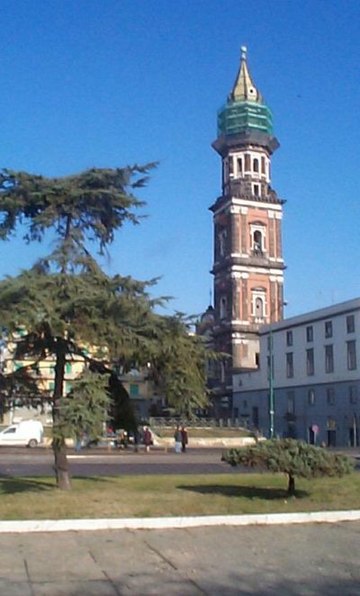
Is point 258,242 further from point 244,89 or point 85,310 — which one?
point 85,310

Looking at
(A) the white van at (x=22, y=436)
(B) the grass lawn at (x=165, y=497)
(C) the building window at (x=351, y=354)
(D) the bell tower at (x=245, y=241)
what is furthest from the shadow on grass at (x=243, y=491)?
(D) the bell tower at (x=245, y=241)

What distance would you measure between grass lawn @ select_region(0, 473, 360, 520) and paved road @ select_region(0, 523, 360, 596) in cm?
163

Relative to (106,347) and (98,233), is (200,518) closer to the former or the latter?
(106,347)

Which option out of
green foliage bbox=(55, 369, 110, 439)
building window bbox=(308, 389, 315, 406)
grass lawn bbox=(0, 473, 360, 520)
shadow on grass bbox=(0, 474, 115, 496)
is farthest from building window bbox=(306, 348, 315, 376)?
green foliage bbox=(55, 369, 110, 439)

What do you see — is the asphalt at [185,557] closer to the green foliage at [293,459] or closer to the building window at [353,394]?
the green foliage at [293,459]

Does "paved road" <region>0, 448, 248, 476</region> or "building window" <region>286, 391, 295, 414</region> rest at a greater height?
"building window" <region>286, 391, 295, 414</region>

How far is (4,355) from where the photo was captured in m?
16.2

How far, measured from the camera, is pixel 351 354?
6266 centimetres

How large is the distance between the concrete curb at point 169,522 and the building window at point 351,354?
169 feet

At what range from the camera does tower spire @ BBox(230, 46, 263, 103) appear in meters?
95.5

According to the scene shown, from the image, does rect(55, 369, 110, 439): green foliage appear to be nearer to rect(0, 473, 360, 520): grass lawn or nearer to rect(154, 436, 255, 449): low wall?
rect(0, 473, 360, 520): grass lawn

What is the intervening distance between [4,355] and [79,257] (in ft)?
8.89

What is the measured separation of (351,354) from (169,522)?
53431mm

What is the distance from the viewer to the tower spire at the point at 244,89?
95500 millimetres
